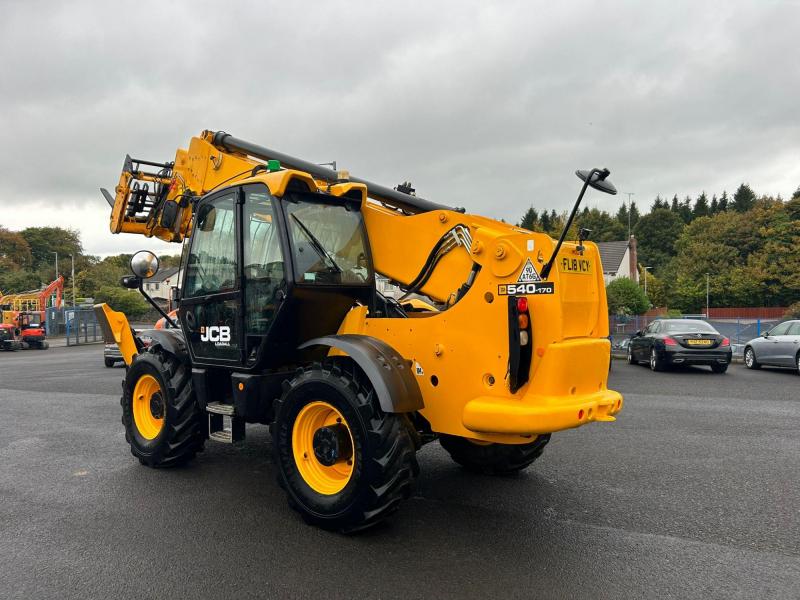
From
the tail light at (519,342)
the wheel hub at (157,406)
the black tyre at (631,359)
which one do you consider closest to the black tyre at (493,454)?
the tail light at (519,342)

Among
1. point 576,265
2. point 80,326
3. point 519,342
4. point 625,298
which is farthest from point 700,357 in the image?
point 80,326

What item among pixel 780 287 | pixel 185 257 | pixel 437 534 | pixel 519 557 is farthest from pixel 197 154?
pixel 780 287

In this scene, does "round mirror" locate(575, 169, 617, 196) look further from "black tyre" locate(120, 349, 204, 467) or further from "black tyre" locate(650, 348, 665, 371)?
"black tyre" locate(650, 348, 665, 371)

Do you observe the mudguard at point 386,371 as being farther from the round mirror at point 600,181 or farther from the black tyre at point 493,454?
the round mirror at point 600,181

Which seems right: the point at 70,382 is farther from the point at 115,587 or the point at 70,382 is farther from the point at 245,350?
the point at 115,587

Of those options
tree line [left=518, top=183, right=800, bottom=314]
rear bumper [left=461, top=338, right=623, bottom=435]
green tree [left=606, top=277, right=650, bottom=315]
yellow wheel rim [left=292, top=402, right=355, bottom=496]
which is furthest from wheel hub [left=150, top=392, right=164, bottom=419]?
tree line [left=518, top=183, right=800, bottom=314]

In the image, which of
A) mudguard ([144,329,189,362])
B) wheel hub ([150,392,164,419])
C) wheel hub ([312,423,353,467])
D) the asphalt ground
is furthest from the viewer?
wheel hub ([150,392,164,419])

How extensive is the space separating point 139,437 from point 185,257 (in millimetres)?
1974

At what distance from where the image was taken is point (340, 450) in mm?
4477

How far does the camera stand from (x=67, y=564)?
3881 mm

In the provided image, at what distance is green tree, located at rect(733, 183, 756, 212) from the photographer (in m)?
90.7

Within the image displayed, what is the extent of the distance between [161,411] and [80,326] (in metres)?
29.9

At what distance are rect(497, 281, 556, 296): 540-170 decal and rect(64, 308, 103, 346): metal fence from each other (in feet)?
107

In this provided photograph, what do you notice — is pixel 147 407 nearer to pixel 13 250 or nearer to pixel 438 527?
pixel 438 527
